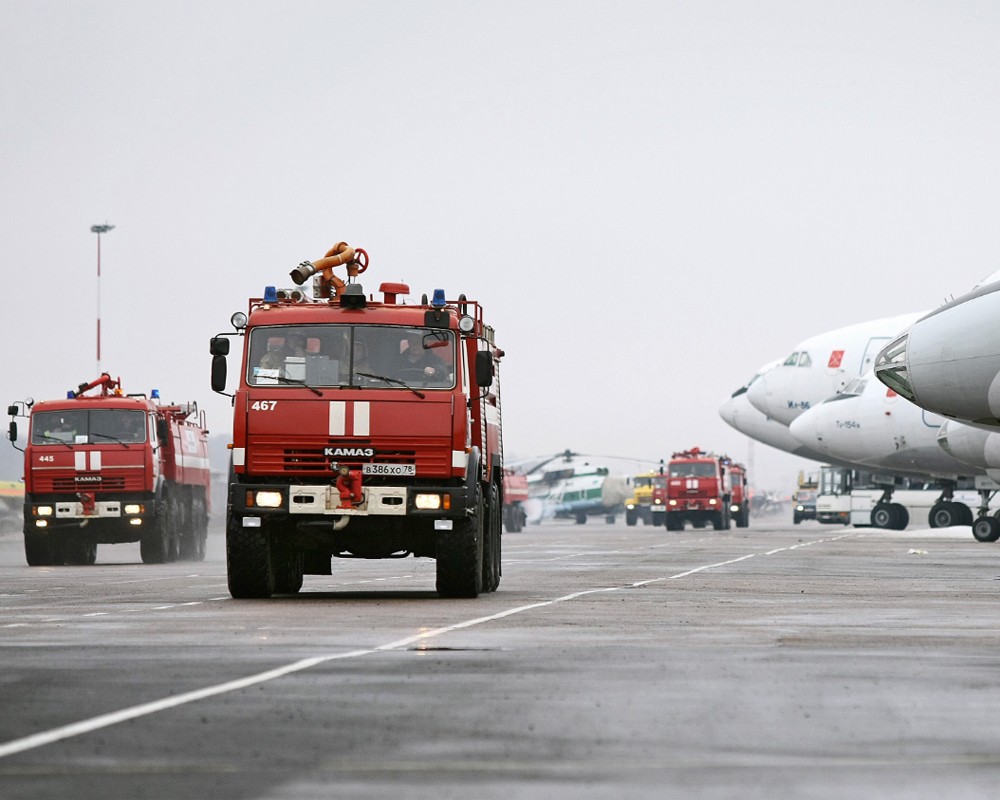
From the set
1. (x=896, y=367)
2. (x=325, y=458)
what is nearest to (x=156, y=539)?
(x=896, y=367)

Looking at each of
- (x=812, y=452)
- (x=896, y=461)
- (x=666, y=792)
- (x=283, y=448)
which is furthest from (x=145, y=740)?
(x=812, y=452)

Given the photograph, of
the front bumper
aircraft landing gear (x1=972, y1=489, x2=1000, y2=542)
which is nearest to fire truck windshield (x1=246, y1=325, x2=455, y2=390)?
the front bumper

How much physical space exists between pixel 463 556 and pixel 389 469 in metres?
1.24

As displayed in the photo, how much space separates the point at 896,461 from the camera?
52.2m

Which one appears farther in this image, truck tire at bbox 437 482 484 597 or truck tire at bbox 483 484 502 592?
truck tire at bbox 483 484 502 592

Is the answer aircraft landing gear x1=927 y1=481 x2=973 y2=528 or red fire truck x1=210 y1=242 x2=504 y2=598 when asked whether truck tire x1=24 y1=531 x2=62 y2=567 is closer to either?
red fire truck x1=210 y1=242 x2=504 y2=598

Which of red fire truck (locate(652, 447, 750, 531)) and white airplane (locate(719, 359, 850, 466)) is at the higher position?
white airplane (locate(719, 359, 850, 466))

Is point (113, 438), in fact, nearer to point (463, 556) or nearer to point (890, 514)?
point (463, 556)

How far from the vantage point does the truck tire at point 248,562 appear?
59.7ft

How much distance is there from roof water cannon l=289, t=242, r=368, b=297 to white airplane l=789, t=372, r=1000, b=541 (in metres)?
30.0

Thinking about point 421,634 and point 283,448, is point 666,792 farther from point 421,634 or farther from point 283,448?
point 283,448

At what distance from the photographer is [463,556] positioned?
1825 centimetres

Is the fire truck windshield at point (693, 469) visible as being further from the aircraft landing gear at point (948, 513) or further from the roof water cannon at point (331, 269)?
the roof water cannon at point (331, 269)

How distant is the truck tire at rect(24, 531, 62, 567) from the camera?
35219 millimetres
